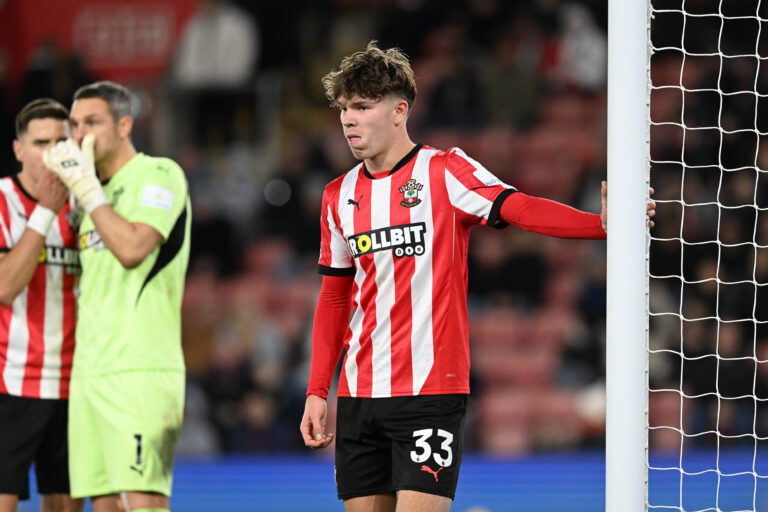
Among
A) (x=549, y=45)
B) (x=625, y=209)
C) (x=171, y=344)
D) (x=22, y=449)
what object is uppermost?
(x=549, y=45)

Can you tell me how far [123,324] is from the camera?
3.84 metres

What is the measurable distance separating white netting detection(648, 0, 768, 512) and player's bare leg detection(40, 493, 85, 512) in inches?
128

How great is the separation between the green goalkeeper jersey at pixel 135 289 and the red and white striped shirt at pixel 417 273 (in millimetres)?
931

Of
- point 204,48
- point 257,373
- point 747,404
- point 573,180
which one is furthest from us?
point 204,48

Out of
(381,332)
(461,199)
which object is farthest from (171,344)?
(461,199)

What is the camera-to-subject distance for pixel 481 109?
1041 cm

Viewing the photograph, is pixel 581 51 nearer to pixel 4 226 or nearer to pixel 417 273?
pixel 4 226

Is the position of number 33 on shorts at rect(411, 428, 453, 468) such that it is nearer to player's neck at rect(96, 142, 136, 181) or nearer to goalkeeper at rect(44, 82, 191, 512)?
goalkeeper at rect(44, 82, 191, 512)

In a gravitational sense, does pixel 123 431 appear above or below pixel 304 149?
below

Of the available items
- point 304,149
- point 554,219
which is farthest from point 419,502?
point 304,149

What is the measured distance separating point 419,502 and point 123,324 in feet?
4.60

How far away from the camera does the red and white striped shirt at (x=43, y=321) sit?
408 cm

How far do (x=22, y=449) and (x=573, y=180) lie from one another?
22.4 ft

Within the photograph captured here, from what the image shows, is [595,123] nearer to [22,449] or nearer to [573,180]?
[573,180]
